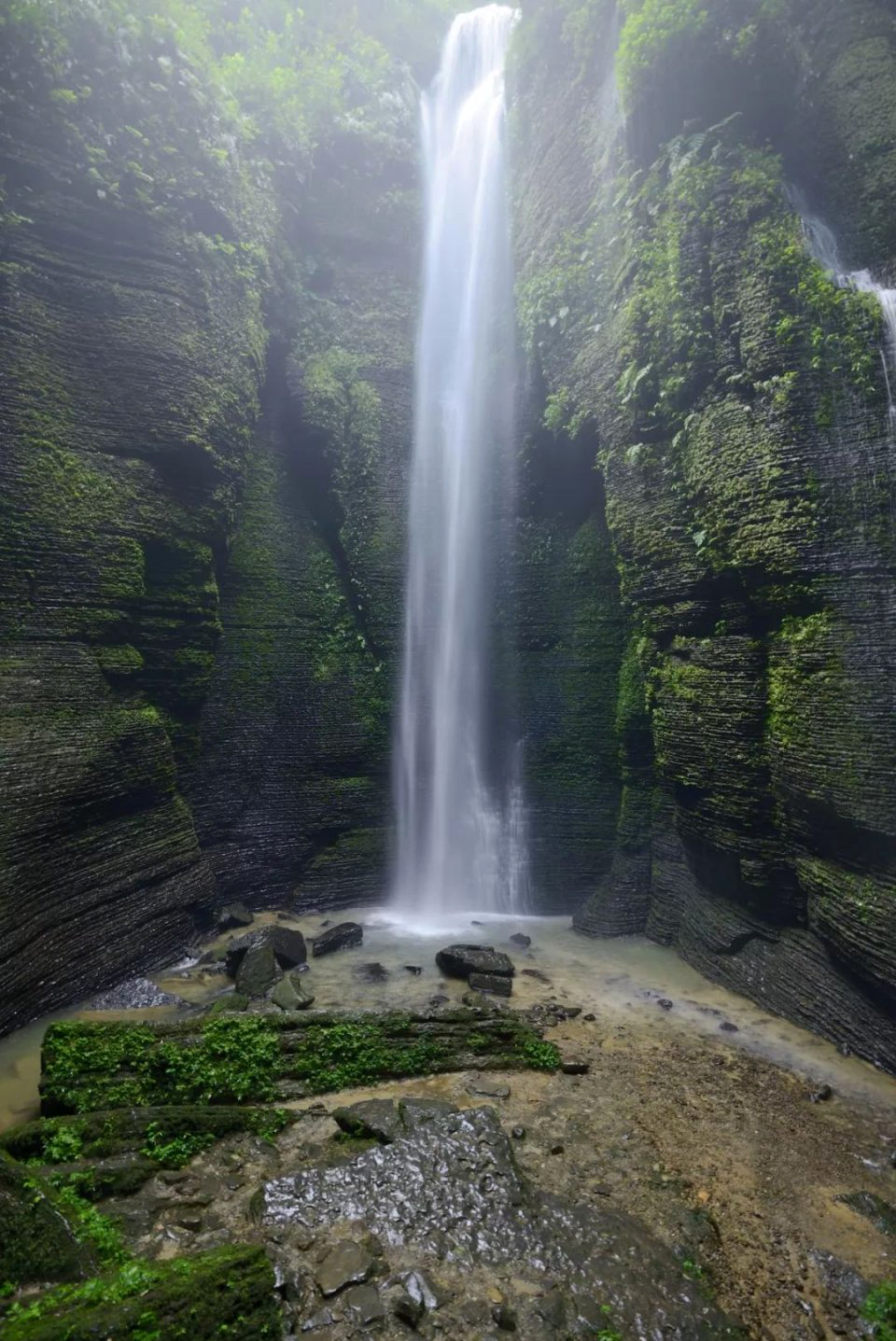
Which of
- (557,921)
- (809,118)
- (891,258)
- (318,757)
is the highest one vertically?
(809,118)

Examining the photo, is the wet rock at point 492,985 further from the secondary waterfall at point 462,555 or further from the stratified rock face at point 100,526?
the stratified rock face at point 100,526

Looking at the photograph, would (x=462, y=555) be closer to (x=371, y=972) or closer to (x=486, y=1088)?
(x=371, y=972)

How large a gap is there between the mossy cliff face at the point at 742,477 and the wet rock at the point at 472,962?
2.89 meters

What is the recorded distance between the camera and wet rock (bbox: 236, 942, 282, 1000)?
9133 millimetres

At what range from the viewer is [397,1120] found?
5.92 meters

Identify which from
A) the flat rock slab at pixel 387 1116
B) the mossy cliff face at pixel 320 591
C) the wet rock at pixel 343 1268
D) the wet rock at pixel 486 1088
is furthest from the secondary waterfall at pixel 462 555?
the wet rock at pixel 343 1268

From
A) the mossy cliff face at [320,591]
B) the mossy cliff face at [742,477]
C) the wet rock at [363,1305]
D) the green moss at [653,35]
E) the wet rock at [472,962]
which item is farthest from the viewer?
the mossy cliff face at [320,591]

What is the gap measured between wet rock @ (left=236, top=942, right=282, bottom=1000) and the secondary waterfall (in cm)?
422

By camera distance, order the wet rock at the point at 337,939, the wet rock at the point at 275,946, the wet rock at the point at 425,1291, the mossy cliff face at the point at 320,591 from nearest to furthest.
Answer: the wet rock at the point at 425,1291
the wet rock at the point at 275,946
the wet rock at the point at 337,939
the mossy cliff face at the point at 320,591

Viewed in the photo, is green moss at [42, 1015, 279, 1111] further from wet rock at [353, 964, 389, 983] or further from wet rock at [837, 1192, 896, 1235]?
wet rock at [837, 1192, 896, 1235]

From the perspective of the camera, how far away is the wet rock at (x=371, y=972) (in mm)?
9750

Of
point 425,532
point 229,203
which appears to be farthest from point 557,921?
point 229,203

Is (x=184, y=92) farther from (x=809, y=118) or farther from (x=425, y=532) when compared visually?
(x=809, y=118)

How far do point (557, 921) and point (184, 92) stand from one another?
17378 millimetres
